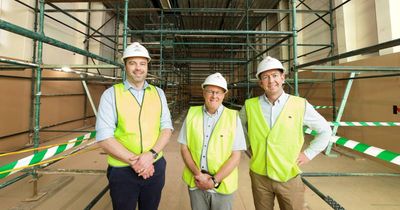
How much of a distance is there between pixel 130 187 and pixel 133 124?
0.43 meters

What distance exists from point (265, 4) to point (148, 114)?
7368mm

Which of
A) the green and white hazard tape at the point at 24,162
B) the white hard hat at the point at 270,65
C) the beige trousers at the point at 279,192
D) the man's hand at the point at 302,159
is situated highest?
the white hard hat at the point at 270,65

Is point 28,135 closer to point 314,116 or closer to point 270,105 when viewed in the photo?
point 270,105

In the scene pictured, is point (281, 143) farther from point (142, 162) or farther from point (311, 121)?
point (142, 162)

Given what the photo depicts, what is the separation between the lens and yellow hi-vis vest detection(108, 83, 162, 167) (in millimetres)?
1354

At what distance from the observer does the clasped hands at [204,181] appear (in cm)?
132

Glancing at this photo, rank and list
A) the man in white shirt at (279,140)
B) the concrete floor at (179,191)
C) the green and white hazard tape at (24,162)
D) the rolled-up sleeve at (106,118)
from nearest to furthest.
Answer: the green and white hazard tape at (24,162)
the rolled-up sleeve at (106,118)
the man in white shirt at (279,140)
the concrete floor at (179,191)

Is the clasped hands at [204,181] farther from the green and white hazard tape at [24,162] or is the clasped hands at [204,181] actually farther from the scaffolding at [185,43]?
the scaffolding at [185,43]

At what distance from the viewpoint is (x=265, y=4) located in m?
7.18

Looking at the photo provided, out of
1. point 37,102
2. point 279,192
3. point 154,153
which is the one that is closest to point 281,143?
point 279,192

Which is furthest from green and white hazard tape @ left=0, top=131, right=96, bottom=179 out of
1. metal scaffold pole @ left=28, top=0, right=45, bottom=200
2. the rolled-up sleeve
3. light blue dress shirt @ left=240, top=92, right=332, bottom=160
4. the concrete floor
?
light blue dress shirt @ left=240, top=92, right=332, bottom=160

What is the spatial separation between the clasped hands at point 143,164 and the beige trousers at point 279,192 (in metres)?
0.78

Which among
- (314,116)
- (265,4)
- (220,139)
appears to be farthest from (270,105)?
(265,4)

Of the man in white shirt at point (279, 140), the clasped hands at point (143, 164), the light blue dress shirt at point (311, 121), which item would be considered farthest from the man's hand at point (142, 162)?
the light blue dress shirt at point (311, 121)
